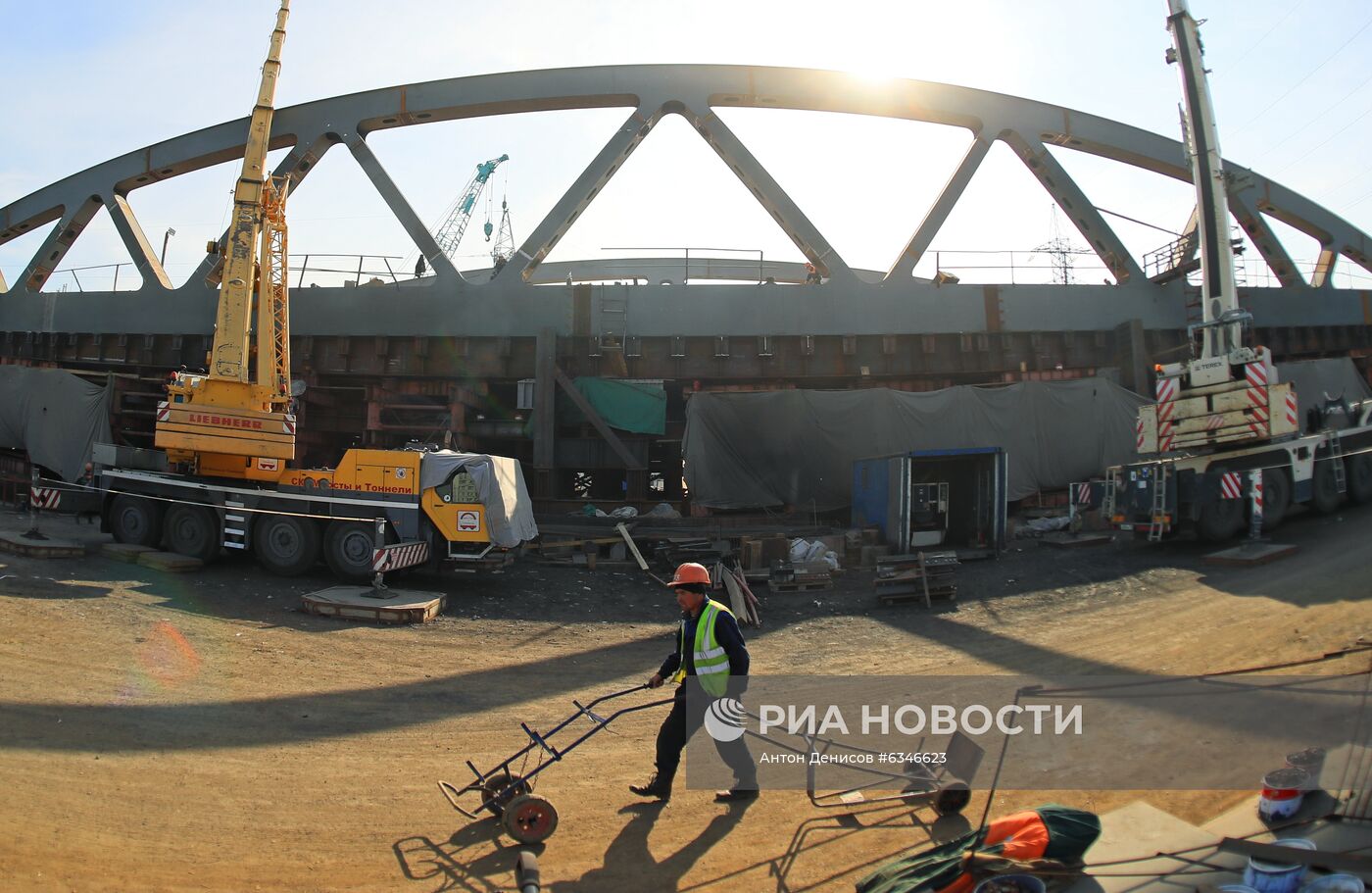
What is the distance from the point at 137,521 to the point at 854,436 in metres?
13.4

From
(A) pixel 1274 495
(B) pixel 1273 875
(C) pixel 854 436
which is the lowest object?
(B) pixel 1273 875

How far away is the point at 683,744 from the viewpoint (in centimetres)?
507

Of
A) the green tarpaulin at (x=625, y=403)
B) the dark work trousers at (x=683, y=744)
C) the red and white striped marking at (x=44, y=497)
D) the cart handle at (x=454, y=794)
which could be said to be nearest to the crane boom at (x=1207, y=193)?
the green tarpaulin at (x=625, y=403)

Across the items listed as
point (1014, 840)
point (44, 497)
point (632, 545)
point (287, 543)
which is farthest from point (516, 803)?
point (44, 497)

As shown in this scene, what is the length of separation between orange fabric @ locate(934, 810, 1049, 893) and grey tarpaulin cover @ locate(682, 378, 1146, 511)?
13319 mm

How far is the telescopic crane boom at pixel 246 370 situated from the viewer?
13.3 m

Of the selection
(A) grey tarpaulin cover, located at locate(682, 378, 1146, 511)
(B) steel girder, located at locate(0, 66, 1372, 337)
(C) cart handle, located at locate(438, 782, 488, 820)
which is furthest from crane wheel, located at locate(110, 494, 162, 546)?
(C) cart handle, located at locate(438, 782, 488, 820)

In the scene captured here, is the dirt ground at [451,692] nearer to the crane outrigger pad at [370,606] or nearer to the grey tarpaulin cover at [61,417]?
the crane outrigger pad at [370,606]

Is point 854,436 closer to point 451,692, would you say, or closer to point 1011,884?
point 451,692

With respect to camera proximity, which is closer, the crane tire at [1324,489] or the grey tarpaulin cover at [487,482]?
the grey tarpaulin cover at [487,482]

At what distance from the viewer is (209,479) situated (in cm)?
1367

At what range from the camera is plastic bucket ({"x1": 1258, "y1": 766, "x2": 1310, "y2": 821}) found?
320 centimetres

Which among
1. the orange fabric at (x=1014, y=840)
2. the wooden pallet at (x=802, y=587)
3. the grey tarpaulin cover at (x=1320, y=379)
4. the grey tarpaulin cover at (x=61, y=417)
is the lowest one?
the wooden pallet at (x=802, y=587)

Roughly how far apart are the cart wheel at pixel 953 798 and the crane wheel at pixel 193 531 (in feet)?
41.0
